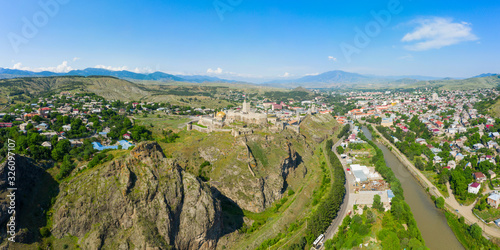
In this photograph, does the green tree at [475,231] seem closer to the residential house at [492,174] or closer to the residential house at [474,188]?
the residential house at [474,188]

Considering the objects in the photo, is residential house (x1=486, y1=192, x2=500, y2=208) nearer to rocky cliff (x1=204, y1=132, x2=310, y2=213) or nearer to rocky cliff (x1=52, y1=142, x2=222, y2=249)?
rocky cliff (x1=204, y1=132, x2=310, y2=213)

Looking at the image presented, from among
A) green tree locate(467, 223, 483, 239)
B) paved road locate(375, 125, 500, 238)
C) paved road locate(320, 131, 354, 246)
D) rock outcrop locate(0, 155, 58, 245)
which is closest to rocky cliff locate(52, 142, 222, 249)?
rock outcrop locate(0, 155, 58, 245)

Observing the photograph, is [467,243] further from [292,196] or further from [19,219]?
[19,219]

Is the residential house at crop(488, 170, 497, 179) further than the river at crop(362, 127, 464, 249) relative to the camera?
Yes

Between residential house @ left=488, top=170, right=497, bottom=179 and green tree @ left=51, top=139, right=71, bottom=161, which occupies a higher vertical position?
green tree @ left=51, top=139, right=71, bottom=161

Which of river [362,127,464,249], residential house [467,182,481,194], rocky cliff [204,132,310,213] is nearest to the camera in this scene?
river [362,127,464,249]

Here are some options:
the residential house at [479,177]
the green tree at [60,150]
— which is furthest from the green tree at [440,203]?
the green tree at [60,150]

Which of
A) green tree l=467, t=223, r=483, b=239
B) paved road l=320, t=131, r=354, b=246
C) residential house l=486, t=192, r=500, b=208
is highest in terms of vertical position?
residential house l=486, t=192, r=500, b=208
